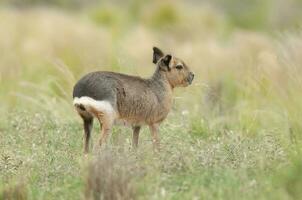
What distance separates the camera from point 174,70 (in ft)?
37.8

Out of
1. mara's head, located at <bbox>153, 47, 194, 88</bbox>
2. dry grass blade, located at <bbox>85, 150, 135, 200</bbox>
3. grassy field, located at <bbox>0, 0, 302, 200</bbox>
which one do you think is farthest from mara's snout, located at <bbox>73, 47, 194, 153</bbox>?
dry grass blade, located at <bbox>85, 150, 135, 200</bbox>

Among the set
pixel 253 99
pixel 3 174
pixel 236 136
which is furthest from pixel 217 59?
pixel 3 174

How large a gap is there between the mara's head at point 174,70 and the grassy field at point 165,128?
498 millimetres

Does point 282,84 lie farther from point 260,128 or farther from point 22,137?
point 22,137

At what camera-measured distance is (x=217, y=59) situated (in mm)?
20562

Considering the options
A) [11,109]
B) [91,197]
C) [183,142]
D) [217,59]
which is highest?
[217,59]

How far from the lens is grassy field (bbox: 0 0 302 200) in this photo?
28.7 ft

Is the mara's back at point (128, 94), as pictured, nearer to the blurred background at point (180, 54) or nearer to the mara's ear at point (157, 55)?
the mara's ear at point (157, 55)

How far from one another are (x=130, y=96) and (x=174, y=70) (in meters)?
1.02

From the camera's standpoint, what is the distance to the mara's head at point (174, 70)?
1148 centimetres

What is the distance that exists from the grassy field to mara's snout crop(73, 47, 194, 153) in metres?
0.29

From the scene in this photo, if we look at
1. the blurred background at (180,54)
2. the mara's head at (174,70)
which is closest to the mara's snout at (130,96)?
the mara's head at (174,70)

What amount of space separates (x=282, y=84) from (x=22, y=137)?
3739 millimetres

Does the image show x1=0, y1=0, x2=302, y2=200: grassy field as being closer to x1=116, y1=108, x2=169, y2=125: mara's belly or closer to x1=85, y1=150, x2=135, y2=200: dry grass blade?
x1=85, y1=150, x2=135, y2=200: dry grass blade
